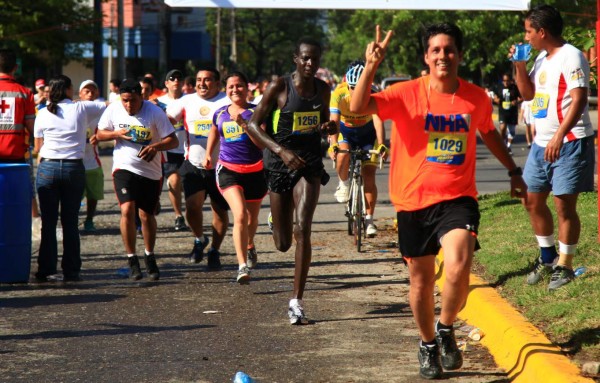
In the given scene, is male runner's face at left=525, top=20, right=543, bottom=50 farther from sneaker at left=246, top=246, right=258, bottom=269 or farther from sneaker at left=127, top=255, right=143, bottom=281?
sneaker at left=127, top=255, right=143, bottom=281

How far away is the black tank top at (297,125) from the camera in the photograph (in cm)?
820

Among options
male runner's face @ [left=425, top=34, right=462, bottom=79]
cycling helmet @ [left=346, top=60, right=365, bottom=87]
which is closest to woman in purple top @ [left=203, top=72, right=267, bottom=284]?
cycling helmet @ [left=346, top=60, right=365, bottom=87]

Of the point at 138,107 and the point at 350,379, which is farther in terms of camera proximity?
the point at 138,107

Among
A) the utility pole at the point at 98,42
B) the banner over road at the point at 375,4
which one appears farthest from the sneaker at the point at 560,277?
the utility pole at the point at 98,42

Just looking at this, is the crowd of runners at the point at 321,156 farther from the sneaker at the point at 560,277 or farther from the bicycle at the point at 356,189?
the bicycle at the point at 356,189

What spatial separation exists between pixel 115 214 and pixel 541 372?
1012 cm

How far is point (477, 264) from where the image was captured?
946cm

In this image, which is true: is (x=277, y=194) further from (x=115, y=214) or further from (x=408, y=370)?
(x=115, y=214)

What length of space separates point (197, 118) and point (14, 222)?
227cm

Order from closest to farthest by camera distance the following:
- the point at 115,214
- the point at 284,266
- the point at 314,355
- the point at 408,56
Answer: the point at 314,355 → the point at 284,266 → the point at 115,214 → the point at 408,56

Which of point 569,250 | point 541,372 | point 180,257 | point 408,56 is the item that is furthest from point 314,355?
point 408,56

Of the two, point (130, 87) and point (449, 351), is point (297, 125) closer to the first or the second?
point (130, 87)

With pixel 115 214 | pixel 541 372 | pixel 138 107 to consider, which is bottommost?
pixel 115 214

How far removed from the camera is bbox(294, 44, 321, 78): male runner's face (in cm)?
813
